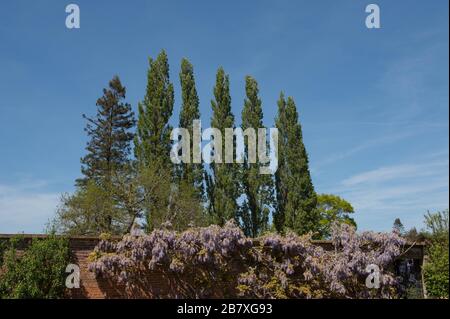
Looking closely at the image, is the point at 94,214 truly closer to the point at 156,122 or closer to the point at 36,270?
the point at 156,122

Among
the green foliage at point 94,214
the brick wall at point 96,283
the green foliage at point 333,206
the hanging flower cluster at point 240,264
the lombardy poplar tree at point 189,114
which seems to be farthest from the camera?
the green foliage at point 333,206

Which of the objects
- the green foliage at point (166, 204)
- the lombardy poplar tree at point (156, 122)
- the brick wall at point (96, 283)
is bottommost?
the brick wall at point (96, 283)

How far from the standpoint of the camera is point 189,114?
23891 mm

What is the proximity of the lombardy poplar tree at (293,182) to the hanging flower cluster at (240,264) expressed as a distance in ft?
38.9

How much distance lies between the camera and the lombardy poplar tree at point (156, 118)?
75.2 feet

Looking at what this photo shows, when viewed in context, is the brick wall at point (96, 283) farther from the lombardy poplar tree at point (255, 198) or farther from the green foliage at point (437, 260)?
the lombardy poplar tree at point (255, 198)

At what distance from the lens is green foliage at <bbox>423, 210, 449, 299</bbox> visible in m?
10.3

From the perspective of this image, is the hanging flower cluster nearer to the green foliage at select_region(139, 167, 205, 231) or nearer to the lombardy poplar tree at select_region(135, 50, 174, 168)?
the green foliage at select_region(139, 167, 205, 231)

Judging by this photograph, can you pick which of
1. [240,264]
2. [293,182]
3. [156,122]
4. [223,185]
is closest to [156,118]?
[156,122]

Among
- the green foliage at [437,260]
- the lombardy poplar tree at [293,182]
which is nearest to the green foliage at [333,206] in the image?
the lombardy poplar tree at [293,182]

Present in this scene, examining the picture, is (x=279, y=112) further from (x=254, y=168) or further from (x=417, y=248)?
(x=417, y=248)

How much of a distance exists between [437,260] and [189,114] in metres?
15.6
